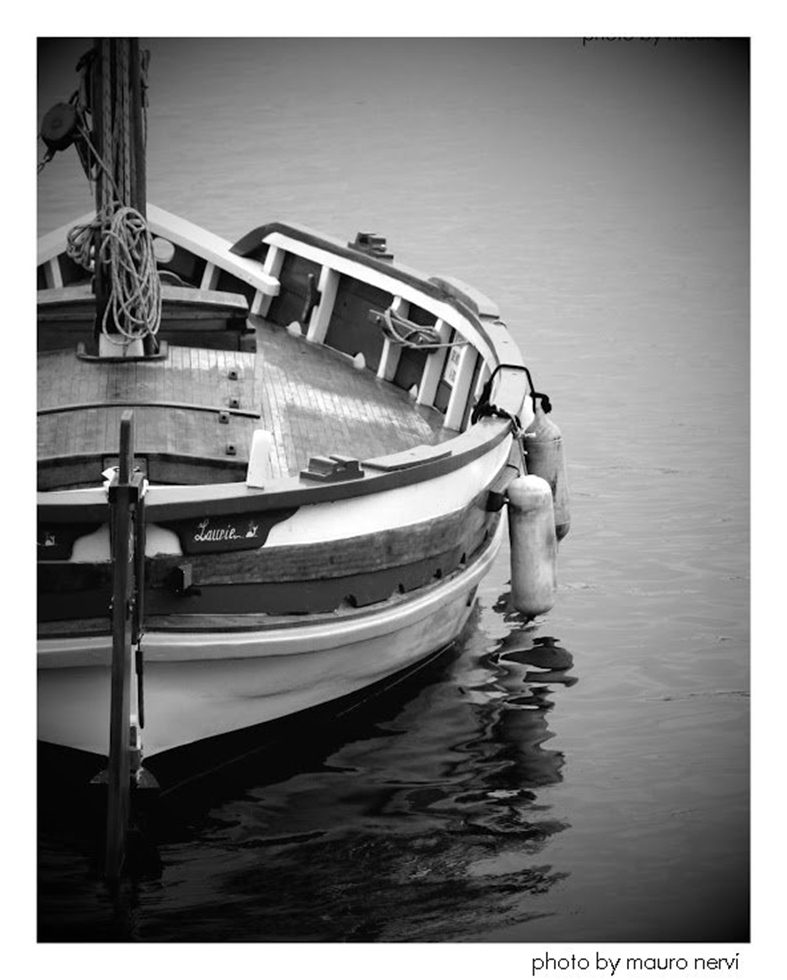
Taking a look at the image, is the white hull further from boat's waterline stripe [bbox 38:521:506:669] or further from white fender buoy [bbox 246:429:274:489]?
white fender buoy [bbox 246:429:274:489]

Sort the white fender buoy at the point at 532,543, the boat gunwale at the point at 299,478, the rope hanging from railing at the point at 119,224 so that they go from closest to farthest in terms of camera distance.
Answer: the boat gunwale at the point at 299,478
the rope hanging from railing at the point at 119,224
the white fender buoy at the point at 532,543

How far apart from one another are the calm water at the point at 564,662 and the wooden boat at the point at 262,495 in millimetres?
553

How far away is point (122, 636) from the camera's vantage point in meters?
8.23

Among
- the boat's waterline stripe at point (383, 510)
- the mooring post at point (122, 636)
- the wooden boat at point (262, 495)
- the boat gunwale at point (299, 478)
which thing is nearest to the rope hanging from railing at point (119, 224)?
the wooden boat at point (262, 495)

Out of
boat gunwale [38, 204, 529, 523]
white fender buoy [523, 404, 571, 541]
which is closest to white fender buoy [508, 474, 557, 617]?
boat gunwale [38, 204, 529, 523]

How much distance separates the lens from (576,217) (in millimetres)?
23797

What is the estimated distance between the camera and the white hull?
869cm

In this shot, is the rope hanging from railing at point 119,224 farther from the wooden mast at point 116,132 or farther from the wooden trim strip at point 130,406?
the wooden trim strip at point 130,406

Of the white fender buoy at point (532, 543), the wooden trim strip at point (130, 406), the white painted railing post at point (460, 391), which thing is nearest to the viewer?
the wooden trim strip at point (130, 406)

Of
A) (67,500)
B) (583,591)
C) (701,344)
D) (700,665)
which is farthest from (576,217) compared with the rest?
(67,500)

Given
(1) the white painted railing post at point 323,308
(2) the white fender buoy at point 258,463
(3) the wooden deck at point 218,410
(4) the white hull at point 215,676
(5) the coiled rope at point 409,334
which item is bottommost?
(4) the white hull at point 215,676

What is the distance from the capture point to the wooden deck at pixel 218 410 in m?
10.0

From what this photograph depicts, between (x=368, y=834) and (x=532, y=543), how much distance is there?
2453 mm
